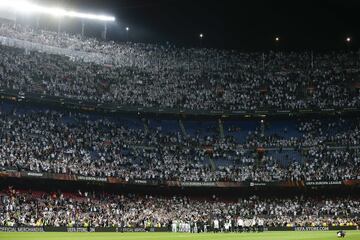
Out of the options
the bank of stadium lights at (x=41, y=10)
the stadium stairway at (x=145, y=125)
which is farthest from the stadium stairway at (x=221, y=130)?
Answer: the bank of stadium lights at (x=41, y=10)

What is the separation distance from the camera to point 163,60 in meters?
84.3

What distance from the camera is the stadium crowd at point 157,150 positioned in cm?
5656

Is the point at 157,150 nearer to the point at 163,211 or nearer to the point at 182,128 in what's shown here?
the point at 182,128

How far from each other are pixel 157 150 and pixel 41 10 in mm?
33718

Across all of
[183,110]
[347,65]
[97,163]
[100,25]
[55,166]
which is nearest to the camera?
[55,166]

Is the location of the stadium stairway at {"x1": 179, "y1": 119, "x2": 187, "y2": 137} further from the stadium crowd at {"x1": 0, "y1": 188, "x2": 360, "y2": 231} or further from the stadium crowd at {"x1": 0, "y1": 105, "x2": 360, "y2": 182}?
the stadium crowd at {"x1": 0, "y1": 188, "x2": 360, "y2": 231}

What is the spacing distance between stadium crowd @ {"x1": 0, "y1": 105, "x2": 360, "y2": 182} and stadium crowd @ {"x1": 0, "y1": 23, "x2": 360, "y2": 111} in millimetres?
3661

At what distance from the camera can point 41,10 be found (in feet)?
268

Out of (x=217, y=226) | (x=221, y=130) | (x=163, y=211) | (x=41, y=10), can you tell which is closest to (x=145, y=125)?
(x=221, y=130)

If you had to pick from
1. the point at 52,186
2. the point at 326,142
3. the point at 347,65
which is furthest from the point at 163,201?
the point at 347,65

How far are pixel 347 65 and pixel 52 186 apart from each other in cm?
5119

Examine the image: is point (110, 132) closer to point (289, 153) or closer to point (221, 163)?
point (221, 163)

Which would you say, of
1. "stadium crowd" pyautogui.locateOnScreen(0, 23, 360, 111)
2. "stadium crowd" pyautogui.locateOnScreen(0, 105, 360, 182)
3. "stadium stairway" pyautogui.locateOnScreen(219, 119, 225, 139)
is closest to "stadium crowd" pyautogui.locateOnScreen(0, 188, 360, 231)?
"stadium crowd" pyautogui.locateOnScreen(0, 105, 360, 182)

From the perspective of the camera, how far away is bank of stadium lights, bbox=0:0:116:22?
7813cm
